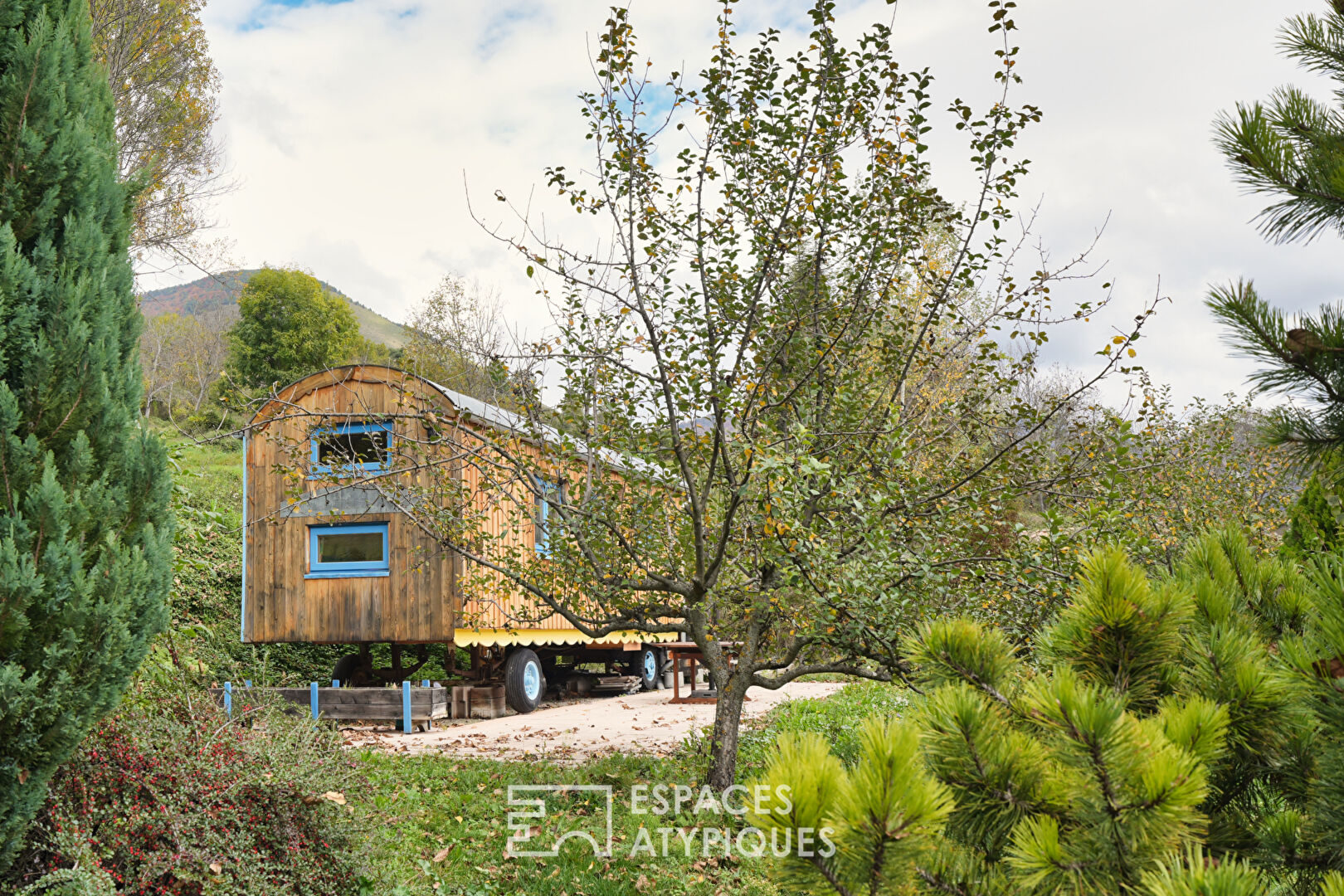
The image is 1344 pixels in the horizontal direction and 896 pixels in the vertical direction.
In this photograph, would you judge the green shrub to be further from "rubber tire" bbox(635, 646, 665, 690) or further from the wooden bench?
"rubber tire" bbox(635, 646, 665, 690)

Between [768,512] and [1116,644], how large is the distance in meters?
3.17

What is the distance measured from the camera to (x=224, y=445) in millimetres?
Result: 30094

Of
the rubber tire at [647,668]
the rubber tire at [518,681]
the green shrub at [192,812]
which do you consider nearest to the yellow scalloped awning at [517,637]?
the rubber tire at [518,681]

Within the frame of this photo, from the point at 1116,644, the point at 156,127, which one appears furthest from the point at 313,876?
the point at 156,127

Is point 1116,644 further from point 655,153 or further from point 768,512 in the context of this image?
point 655,153

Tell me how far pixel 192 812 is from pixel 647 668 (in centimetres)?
1413

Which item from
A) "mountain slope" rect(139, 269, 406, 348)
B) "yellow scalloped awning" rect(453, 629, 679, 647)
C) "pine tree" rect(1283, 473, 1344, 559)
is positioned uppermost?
"mountain slope" rect(139, 269, 406, 348)

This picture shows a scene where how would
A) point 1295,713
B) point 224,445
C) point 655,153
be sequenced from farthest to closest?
point 224,445, point 655,153, point 1295,713

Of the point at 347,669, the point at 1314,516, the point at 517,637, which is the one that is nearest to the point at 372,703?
the point at 517,637

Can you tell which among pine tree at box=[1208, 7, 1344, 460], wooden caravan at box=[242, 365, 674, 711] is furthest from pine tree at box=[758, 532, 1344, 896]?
wooden caravan at box=[242, 365, 674, 711]

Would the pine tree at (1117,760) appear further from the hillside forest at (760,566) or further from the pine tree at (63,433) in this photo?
the pine tree at (63,433)

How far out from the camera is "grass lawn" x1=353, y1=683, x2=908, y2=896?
16.5 ft

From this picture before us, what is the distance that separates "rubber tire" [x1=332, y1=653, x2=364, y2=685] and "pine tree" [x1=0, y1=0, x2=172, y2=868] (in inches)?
406

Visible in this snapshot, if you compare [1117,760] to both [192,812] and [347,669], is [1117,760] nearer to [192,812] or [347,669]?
[192,812]
